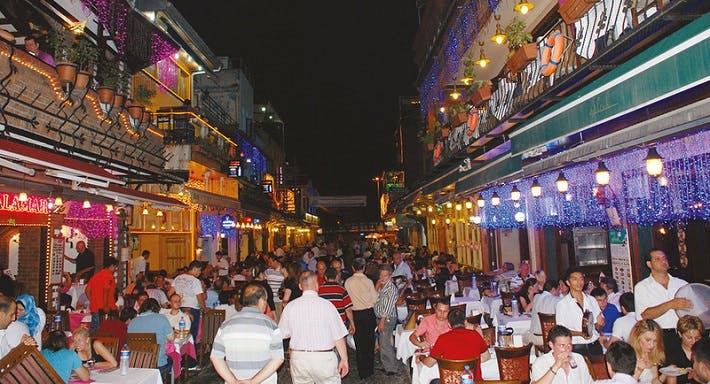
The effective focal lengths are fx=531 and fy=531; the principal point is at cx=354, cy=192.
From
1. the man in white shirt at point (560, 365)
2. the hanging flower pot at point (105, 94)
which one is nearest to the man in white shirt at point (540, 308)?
the man in white shirt at point (560, 365)

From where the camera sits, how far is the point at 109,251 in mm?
16172

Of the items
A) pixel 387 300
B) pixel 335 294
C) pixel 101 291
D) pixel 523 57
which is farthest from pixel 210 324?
pixel 523 57

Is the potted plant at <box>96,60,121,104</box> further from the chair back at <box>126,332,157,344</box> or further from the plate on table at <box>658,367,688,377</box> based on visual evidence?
the plate on table at <box>658,367,688,377</box>

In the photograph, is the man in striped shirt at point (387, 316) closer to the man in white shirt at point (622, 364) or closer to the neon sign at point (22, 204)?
Answer: the man in white shirt at point (622, 364)

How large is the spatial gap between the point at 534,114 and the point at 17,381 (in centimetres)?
978

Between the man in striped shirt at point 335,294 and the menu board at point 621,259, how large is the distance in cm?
767

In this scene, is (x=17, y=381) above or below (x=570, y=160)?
below

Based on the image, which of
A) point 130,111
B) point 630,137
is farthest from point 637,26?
point 130,111

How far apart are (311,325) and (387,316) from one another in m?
4.02

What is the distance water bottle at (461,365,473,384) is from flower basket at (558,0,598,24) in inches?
218

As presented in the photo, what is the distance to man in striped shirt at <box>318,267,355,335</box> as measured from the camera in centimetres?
921

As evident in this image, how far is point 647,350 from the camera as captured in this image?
5.21 m

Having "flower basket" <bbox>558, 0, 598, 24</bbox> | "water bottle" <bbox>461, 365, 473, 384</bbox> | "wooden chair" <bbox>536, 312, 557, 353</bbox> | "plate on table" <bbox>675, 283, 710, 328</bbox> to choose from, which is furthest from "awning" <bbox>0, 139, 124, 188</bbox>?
"plate on table" <bbox>675, 283, 710, 328</bbox>

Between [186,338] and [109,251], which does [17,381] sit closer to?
[186,338]
